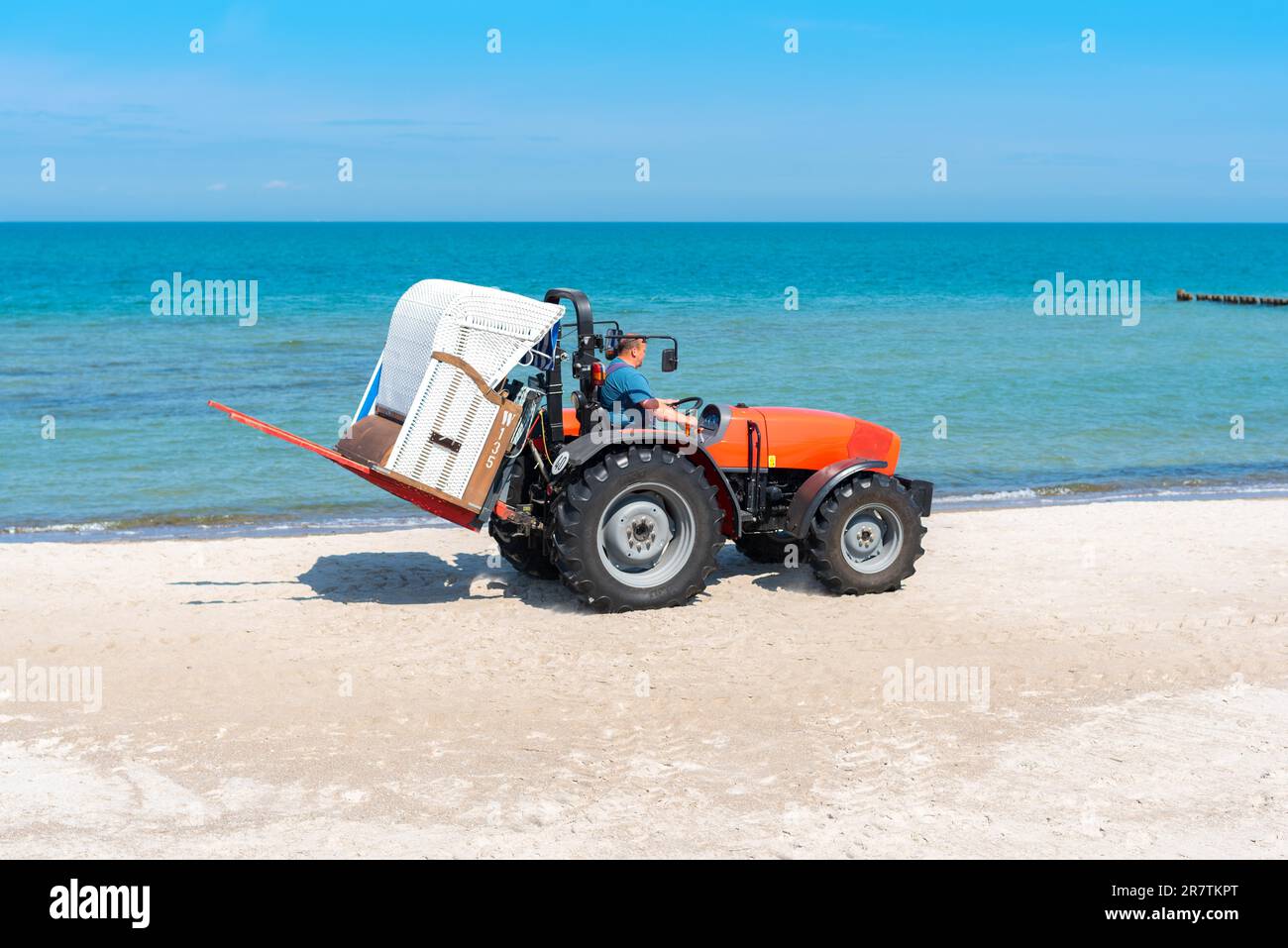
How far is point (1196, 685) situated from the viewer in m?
8.12

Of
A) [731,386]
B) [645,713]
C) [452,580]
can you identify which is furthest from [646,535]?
[731,386]

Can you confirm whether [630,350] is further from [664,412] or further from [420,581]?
[420,581]

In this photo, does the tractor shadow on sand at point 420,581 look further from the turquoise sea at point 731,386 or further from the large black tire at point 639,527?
the turquoise sea at point 731,386

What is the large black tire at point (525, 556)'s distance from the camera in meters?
10.2

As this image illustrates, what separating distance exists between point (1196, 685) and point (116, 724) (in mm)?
6435

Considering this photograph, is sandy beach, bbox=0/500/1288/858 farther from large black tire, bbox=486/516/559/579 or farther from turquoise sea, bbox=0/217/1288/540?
turquoise sea, bbox=0/217/1288/540

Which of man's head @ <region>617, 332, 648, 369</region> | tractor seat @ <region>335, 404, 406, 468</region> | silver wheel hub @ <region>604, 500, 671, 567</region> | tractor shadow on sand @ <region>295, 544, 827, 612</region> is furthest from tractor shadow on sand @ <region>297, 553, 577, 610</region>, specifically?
man's head @ <region>617, 332, 648, 369</region>

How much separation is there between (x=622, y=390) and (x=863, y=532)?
7.21 feet

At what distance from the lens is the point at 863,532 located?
9.99 metres

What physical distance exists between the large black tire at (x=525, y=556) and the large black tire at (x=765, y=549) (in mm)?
1585

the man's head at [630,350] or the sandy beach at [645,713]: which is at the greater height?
the man's head at [630,350]

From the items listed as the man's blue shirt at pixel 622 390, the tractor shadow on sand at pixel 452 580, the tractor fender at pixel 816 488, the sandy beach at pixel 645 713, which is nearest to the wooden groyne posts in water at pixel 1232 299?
the sandy beach at pixel 645 713

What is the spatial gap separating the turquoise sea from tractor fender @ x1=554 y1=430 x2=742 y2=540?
5.14 metres

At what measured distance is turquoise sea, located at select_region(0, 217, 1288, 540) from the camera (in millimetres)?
Answer: 15719
